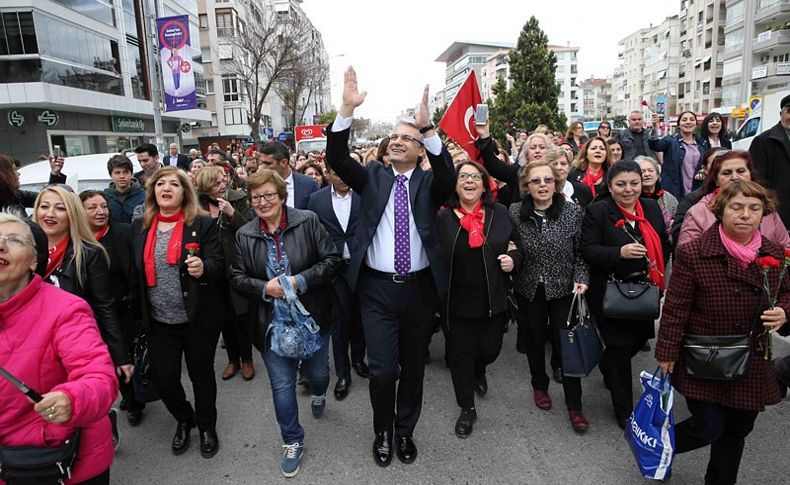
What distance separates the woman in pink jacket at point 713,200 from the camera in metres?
3.57

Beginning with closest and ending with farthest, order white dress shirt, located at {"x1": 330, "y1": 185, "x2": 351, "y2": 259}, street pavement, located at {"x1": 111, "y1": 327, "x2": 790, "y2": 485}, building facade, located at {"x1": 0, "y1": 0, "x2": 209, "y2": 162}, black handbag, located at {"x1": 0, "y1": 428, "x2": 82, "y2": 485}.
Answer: black handbag, located at {"x1": 0, "y1": 428, "x2": 82, "y2": 485}
street pavement, located at {"x1": 111, "y1": 327, "x2": 790, "y2": 485}
white dress shirt, located at {"x1": 330, "y1": 185, "x2": 351, "y2": 259}
building facade, located at {"x1": 0, "y1": 0, "x2": 209, "y2": 162}

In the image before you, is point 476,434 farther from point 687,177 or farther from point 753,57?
point 753,57

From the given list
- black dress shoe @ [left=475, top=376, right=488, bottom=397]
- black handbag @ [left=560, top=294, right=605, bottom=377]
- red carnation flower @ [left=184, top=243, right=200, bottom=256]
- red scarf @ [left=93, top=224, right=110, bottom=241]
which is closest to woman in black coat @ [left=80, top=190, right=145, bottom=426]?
red scarf @ [left=93, top=224, right=110, bottom=241]

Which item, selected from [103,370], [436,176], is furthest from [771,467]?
[103,370]

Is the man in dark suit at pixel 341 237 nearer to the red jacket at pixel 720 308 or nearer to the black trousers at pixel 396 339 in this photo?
Result: the black trousers at pixel 396 339

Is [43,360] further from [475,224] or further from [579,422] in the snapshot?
[579,422]

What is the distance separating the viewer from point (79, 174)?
8.41 meters

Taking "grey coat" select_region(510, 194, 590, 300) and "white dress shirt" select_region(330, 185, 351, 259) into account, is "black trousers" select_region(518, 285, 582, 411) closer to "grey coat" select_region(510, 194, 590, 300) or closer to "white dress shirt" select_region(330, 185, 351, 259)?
"grey coat" select_region(510, 194, 590, 300)

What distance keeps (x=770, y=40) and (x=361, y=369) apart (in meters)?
51.7

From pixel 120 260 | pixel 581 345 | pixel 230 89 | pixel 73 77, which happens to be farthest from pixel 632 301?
pixel 230 89

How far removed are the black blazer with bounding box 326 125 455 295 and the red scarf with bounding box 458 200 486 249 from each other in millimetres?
318

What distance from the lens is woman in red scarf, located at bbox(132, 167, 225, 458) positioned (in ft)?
11.7

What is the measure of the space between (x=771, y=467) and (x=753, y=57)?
54350 millimetres

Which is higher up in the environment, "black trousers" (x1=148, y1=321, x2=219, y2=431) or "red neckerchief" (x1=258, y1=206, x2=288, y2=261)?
"red neckerchief" (x1=258, y1=206, x2=288, y2=261)
